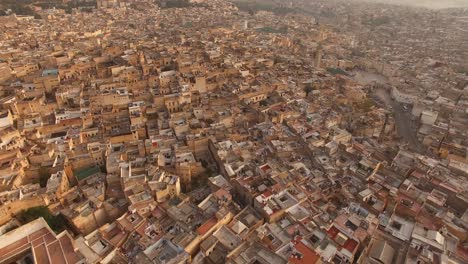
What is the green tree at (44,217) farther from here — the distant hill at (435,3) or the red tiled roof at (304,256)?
the distant hill at (435,3)

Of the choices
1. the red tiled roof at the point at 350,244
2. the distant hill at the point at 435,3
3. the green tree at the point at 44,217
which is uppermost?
the distant hill at the point at 435,3

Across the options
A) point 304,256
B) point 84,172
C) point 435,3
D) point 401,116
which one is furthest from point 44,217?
point 435,3

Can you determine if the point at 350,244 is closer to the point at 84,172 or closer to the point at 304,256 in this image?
the point at 304,256

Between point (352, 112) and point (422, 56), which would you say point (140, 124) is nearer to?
point (352, 112)

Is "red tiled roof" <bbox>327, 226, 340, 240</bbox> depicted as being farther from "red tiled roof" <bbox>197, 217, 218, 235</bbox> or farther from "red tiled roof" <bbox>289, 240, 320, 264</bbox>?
"red tiled roof" <bbox>197, 217, 218, 235</bbox>

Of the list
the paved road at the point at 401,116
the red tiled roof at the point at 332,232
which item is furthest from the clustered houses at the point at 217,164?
the paved road at the point at 401,116

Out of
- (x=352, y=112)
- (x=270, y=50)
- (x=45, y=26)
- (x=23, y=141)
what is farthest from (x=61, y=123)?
(x=45, y=26)
